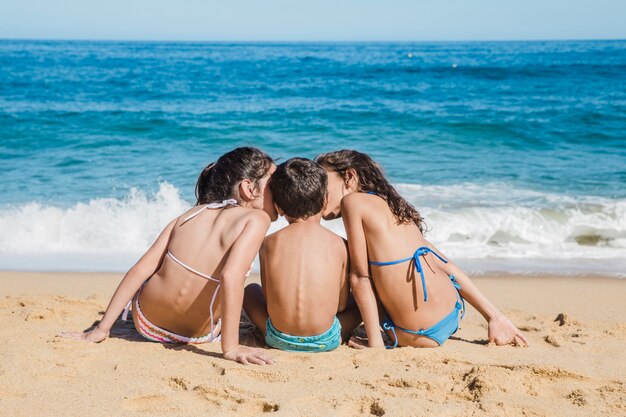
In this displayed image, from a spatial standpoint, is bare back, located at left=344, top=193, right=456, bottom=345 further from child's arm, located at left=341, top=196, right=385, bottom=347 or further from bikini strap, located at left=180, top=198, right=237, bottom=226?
bikini strap, located at left=180, top=198, right=237, bottom=226

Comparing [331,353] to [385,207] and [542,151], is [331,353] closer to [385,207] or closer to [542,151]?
[385,207]

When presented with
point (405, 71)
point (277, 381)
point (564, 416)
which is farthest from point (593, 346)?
point (405, 71)

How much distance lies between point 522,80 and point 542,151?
10648 mm

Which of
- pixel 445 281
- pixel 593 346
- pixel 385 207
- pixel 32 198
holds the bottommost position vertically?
pixel 32 198

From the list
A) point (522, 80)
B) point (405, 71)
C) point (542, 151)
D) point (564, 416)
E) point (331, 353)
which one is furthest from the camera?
point (405, 71)

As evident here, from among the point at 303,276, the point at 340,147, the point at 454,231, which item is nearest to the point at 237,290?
the point at 303,276

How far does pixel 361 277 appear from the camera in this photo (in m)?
3.46

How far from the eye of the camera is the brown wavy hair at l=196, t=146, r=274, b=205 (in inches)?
136

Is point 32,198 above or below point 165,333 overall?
below

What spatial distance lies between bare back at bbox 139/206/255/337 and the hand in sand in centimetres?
150

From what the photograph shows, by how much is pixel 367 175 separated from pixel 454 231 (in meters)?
3.68

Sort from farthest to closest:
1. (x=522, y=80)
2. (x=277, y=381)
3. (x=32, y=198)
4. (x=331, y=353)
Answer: (x=522, y=80)
(x=32, y=198)
(x=331, y=353)
(x=277, y=381)

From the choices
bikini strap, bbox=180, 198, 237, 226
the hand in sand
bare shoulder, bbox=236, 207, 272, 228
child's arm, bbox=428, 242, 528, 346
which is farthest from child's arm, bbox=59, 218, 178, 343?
the hand in sand

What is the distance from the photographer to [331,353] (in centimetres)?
334
